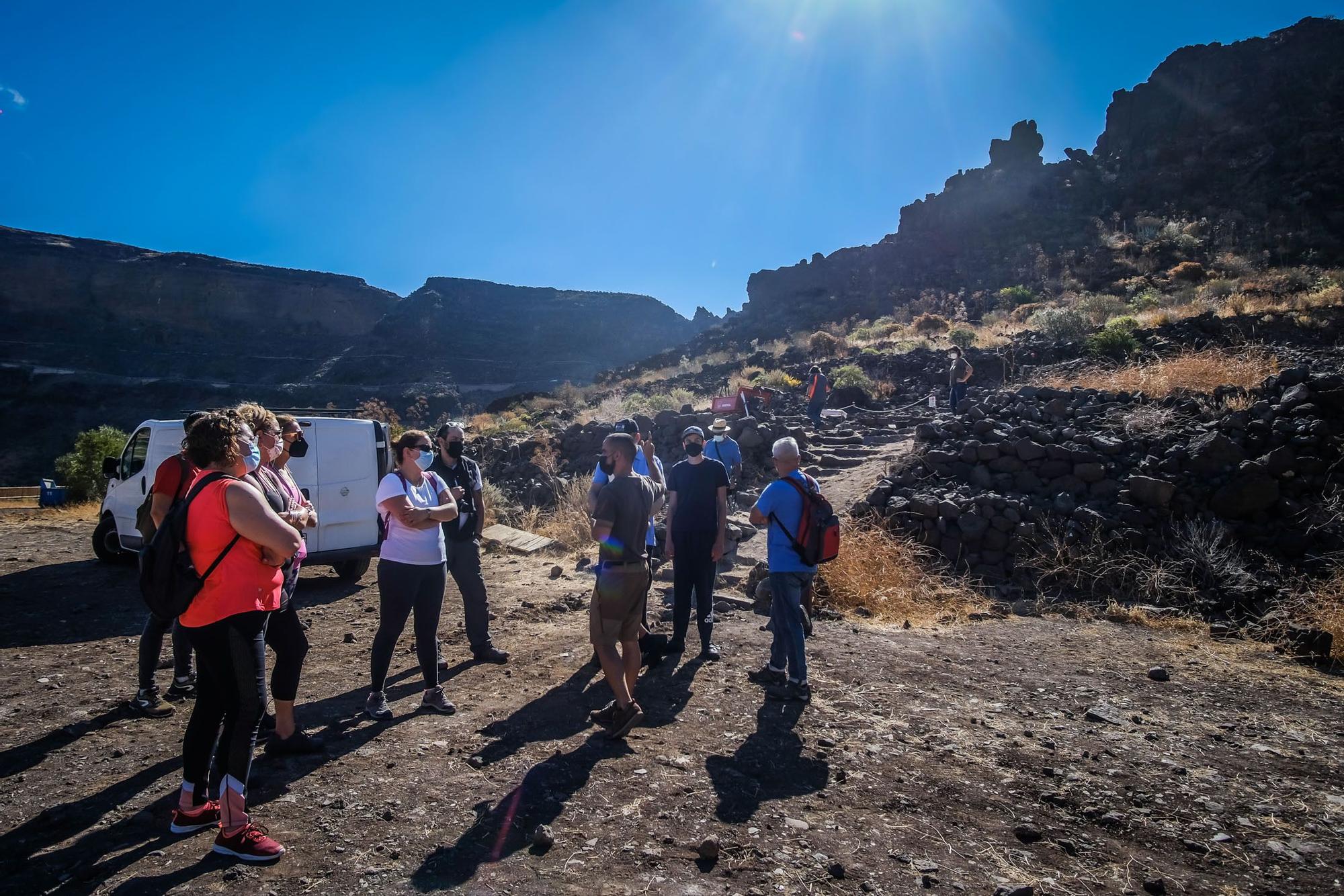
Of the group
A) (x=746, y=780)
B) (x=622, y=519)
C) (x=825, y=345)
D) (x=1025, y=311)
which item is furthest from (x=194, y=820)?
(x=1025, y=311)

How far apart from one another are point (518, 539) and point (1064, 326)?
47.0ft

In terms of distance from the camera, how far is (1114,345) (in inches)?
516

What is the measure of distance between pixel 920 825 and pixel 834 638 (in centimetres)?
281

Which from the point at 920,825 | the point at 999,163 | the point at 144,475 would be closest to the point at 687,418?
the point at 144,475

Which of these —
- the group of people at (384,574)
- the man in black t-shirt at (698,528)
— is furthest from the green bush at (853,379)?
the man in black t-shirt at (698,528)

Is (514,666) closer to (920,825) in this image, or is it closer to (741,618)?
(741,618)

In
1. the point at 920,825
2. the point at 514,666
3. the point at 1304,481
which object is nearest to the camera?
the point at 920,825

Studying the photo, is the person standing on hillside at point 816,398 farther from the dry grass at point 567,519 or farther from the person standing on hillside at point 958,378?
the dry grass at point 567,519

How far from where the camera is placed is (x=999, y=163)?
171 feet

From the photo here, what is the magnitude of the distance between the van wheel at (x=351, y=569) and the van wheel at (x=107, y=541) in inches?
121

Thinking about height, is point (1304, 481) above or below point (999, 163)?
below

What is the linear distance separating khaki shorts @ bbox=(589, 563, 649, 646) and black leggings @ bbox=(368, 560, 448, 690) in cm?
101

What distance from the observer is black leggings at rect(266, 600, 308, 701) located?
3.37 metres

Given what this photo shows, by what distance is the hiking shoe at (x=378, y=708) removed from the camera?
398 cm
